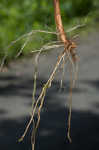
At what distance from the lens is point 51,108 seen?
345 cm

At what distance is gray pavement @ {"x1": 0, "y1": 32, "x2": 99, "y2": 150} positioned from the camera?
277cm

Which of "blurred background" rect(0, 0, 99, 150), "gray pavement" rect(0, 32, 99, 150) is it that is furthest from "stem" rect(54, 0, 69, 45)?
"gray pavement" rect(0, 32, 99, 150)

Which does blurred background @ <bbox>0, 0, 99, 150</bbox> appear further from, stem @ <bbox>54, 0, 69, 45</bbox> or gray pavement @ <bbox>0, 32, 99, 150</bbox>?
stem @ <bbox>54, 0, 69, 45</bbox>

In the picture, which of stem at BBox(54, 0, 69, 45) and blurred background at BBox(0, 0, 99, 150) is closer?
stem at BBox(54, 0, 69, 45)

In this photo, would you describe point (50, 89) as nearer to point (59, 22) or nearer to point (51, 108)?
point (51, 108)

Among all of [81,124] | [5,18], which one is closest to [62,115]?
[81,124]

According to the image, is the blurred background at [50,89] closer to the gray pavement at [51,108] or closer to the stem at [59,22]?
the gray pavement at [51,108]

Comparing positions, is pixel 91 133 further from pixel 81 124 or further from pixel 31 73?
pixel 31 73

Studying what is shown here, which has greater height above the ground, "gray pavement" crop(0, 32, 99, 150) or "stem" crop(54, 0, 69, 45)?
"stem" crop(54, 0, 69, 45)

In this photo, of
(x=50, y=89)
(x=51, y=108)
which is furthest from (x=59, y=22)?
(x=50, y=89)

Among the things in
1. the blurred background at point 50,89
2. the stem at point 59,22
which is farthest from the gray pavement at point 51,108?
the stem at point 59,22

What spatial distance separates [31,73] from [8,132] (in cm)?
163

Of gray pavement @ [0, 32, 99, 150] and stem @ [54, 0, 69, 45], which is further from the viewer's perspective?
gray pavement @ [0, 32, 99, 150]

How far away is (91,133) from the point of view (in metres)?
2.88
